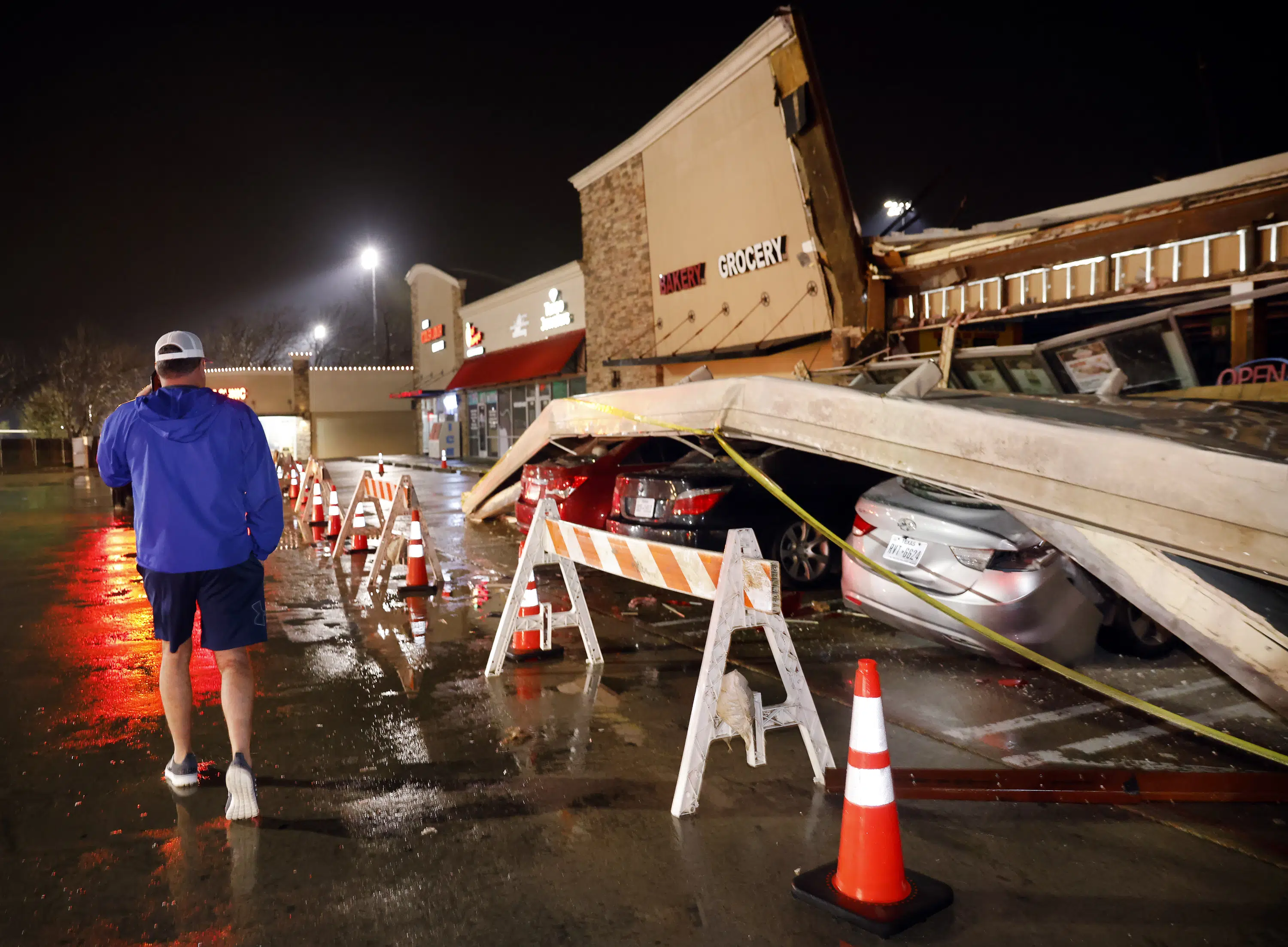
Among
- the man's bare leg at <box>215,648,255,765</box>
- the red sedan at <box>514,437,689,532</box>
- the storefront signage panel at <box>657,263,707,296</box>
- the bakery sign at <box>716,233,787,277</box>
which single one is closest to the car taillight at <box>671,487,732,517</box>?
the red sedan at <box>514,437,689,532</box>

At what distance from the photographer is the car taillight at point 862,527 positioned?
6016mm

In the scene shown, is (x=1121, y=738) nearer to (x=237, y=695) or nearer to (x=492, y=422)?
(x=237, y=695)

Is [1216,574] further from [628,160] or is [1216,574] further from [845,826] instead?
[628,160]

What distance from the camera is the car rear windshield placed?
561 centimetres

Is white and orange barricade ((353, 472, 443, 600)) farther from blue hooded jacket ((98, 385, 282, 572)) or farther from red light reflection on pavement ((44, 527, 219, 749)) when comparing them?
blue hooded jacket ((98, 385, 282, 572))

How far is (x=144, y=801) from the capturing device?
406cm

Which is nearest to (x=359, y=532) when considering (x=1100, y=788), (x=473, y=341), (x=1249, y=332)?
(x=1100, y=788)

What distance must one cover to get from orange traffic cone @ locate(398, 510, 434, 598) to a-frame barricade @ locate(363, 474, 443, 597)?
0.38 ft

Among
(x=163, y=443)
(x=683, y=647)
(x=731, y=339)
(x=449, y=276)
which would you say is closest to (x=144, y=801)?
(x=163, y=443)

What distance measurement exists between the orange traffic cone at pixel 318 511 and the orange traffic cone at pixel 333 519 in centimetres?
133

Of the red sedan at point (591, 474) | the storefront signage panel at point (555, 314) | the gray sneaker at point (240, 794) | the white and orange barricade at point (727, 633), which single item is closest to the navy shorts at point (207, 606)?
the gray sneaker at point (240, 794)

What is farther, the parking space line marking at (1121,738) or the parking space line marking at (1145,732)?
the parking space line marking at (1145,732)

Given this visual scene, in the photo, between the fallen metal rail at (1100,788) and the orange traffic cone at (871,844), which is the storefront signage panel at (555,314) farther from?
the orange traffic cone at (871,844)

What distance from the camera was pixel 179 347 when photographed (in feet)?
13.3
